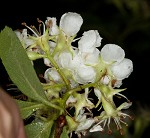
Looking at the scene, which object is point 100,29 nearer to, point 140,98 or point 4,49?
point 140,98

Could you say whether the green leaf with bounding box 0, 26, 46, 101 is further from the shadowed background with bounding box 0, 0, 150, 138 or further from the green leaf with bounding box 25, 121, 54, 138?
the shadowed background with bounding box 0, 0, 150, 138

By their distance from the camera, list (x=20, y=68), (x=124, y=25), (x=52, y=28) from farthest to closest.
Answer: (x=124, y=25)
(x=52, y=28)
(x=20, y=68)

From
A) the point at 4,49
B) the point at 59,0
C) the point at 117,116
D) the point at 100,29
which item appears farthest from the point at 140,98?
the point at 4,49

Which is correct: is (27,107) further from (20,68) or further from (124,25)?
(124,25)

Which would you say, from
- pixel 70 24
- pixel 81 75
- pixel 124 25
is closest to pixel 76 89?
pixel 81 75

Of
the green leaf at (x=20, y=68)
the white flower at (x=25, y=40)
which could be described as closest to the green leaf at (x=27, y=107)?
the green leaf at (x=20, y=68)

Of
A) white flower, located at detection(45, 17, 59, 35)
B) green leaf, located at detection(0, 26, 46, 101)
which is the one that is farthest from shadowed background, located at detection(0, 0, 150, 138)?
green leaf, located at detection(0, 26, 46, 101)
